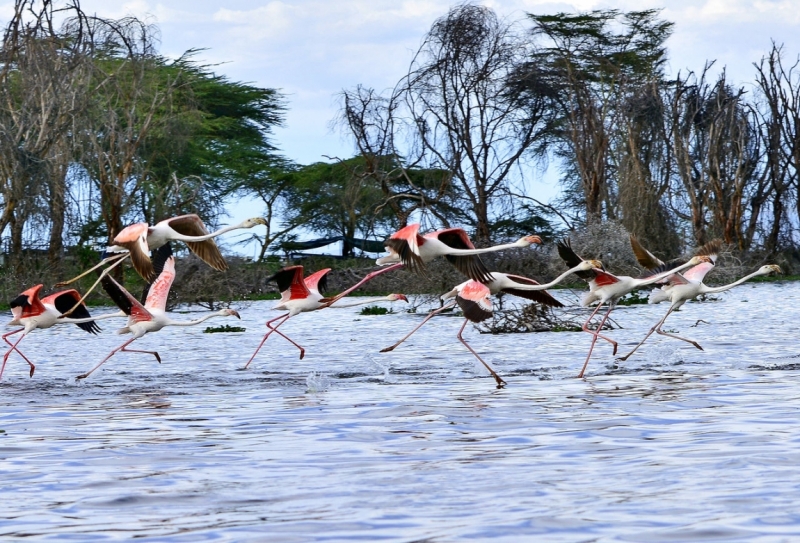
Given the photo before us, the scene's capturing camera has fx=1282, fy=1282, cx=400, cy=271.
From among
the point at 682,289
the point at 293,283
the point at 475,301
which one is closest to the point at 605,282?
the point at 682,289

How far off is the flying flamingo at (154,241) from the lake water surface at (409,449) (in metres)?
1.02

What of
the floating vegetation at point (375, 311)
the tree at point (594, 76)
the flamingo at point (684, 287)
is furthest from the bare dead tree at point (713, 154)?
the flamingo at point (684, 287)

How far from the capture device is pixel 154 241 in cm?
1110

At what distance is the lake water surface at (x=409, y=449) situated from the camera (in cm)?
487

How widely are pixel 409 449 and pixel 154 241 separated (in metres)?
5.00

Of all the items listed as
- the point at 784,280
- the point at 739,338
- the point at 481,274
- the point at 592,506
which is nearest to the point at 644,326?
the point at 739,338

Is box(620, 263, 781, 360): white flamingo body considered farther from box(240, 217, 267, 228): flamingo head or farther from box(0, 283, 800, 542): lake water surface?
box(240, 217, 267, 228): flamingo head

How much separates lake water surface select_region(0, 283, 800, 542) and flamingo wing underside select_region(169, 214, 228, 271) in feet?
3.45

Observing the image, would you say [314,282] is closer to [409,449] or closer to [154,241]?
[154,241]

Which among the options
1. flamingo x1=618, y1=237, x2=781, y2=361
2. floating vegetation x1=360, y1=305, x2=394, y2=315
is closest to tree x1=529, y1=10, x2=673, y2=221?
floating vegetation x1=360, y1=305, x2=394, y2=315

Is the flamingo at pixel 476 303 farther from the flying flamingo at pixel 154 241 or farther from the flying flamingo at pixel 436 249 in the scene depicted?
the flying flamingo at pixel 154 241

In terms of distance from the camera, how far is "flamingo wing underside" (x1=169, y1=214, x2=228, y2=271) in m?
11.6

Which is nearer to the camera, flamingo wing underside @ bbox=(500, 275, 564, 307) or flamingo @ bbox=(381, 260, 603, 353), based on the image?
flamingo @ bbox=(381, 260, 603, 353)

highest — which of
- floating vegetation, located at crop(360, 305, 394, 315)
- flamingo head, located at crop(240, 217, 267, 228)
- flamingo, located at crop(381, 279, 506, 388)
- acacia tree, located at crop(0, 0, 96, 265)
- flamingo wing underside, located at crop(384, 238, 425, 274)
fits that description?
acacia tree, located at crop(0, 0, 96, 265)
